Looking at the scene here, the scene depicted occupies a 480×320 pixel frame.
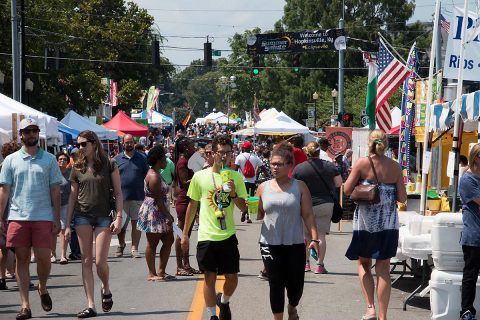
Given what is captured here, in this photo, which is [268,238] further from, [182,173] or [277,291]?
[182,173]

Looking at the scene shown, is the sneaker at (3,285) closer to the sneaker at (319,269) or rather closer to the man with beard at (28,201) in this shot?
the man with beard at (28,201)

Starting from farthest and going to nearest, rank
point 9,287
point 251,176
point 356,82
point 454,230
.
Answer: point 356,82
point 251,176
point 9,287
point 454,230

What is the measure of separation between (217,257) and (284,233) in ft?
2.96

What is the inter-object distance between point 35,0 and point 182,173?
27.9m

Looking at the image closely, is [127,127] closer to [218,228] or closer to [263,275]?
[263,275]

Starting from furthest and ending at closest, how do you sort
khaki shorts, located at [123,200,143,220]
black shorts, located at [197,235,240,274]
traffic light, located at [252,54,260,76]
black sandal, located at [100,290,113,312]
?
traffic light, located at [252,54,260,76] < khaki shorts, located at [123,200,143,220] < black sandal, located at [100,290,113,312] < black shorts, located at [197,235,240,274]

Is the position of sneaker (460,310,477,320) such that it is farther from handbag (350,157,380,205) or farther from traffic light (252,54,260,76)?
traffic light (252,54,260,76)

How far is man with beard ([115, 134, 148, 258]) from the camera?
50.4 feet

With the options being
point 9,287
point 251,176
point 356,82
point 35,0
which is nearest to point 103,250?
point 9,287

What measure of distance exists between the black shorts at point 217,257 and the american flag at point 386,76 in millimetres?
12234

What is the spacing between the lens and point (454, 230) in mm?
9445

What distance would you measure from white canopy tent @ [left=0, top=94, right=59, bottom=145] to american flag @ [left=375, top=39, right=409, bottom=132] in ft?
24.7

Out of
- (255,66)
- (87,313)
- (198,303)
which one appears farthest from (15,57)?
(255,66)

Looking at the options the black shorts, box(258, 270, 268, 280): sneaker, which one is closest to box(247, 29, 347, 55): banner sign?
box(258, 270, 268, 280): sneaker
